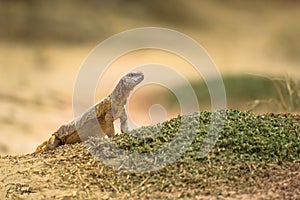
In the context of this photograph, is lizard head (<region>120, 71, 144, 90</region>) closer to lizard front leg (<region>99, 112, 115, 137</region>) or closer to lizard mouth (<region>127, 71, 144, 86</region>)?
lizard mouth (<region>127, 71, 144, 86</region>)

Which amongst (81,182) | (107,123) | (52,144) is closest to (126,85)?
(107,123)

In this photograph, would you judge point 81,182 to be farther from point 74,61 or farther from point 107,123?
point 74,61

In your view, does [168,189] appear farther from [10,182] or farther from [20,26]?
[20,26]

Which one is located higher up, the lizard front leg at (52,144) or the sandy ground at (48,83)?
the sandy ground at (48,83)

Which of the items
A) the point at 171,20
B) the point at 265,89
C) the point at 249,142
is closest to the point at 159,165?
the point at 249,142

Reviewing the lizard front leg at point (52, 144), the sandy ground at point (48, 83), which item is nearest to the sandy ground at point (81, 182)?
the lizard front leg at point (52, 144)

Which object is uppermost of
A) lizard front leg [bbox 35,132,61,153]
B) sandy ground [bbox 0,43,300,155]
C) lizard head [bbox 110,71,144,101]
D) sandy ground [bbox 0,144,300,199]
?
sandy ground [bbox 0,43,300,155]

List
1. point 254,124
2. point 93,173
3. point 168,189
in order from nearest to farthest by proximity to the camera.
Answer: point 168,189
point 93,173
point 254,124

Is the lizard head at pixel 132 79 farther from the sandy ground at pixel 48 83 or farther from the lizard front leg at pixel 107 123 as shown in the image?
the sandy ground at pixel 48 83

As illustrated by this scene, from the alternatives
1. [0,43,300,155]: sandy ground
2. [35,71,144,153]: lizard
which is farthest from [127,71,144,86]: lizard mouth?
[0,43,300,155]: sandy ground
